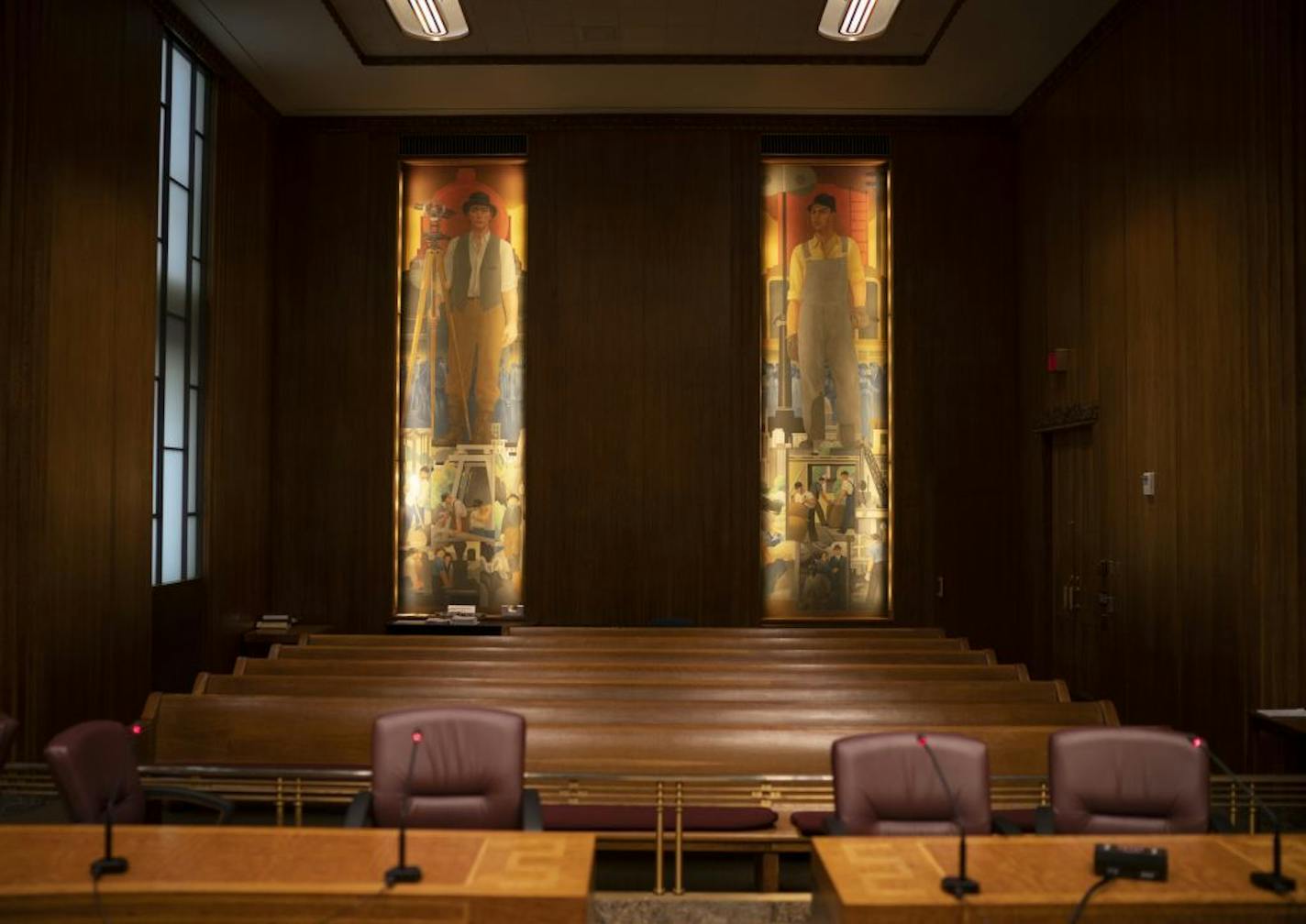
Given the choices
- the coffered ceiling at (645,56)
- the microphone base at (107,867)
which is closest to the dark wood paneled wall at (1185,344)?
the coffered ceiling at (645,56)

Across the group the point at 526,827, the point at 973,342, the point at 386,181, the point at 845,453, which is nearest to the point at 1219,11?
the point at 973,342

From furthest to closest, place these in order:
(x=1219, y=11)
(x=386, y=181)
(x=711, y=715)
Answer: (x=386, y=181) < (x=1219, y=11) < (x=711, y=715)

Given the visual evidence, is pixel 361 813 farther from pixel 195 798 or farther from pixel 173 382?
pixel 173 382

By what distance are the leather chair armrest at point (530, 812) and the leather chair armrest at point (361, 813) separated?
49 centimetres

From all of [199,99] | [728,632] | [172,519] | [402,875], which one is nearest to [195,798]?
[402,875]

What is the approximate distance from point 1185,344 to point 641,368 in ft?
15.0

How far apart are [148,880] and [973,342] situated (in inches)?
339

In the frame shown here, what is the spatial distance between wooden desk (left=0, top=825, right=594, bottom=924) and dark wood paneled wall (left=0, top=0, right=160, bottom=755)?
324 cm

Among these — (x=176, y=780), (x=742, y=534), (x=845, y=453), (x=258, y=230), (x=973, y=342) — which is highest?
(x=258, y=230)

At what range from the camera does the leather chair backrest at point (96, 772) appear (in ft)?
12.3

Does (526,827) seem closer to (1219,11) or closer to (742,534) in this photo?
(1219,11)

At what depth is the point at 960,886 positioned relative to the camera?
9.86ft

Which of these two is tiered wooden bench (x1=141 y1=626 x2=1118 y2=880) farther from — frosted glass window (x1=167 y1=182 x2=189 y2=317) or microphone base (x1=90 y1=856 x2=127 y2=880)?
frosted glass window (x1=167 y1=182 x2=189 y2=317)

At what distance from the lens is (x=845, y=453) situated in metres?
10.4
